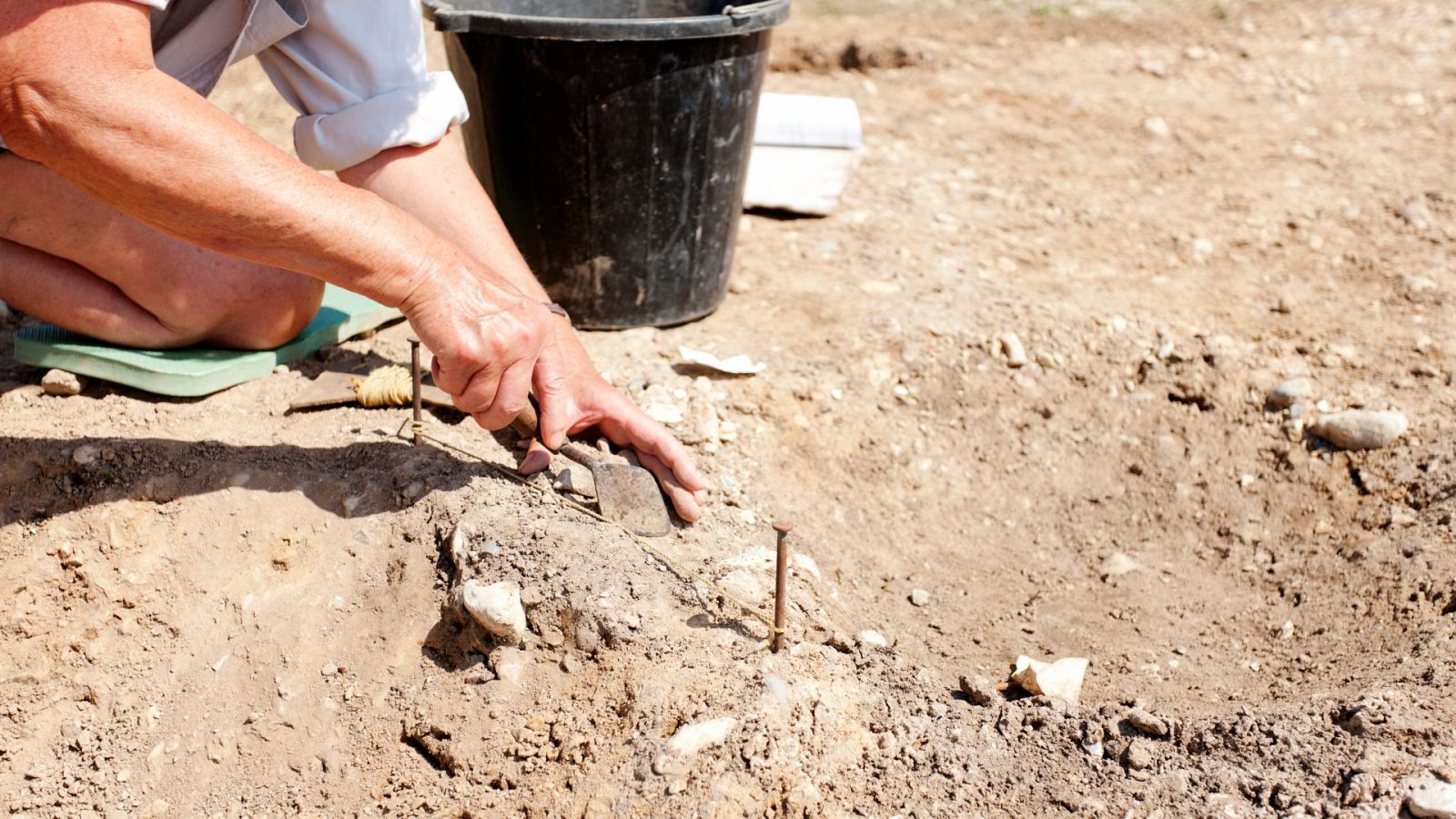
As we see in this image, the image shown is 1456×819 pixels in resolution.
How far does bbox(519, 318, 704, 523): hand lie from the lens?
218 cm

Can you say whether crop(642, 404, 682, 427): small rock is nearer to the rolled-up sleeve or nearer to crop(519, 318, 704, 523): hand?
crop(519, 318, 704, 523): hand

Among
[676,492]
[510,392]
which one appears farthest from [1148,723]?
[510,392]

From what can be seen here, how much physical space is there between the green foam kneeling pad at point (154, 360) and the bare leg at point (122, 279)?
0.04 metres

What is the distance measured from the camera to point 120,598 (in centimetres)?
213

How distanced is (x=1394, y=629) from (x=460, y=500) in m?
1.69

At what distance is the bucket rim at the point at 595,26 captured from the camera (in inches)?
98.3

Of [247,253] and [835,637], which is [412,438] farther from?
[835,637]

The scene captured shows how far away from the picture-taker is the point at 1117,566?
248 centimetres

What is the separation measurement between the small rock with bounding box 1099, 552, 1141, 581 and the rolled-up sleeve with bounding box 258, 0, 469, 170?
1.62 m

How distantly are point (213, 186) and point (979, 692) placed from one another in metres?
1.38

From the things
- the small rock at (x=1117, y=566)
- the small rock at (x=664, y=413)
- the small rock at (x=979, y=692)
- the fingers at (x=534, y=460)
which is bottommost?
the small rock at (x=1117, y=566)

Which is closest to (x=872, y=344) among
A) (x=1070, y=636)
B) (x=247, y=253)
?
(x=1070, y=636)

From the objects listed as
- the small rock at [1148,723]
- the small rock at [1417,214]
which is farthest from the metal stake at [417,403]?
the small rock at [1417,214]

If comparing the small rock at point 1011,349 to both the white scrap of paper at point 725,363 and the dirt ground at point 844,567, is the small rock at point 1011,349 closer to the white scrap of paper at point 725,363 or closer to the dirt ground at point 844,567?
the dirt ground at point 844,567
